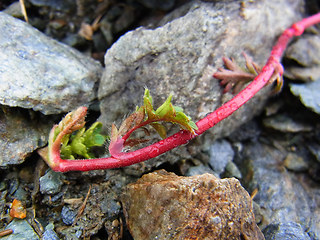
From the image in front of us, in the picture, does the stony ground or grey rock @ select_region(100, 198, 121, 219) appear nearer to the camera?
the stony ground

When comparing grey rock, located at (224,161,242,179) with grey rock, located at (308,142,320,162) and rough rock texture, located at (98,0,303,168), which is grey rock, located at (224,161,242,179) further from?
grey rock, located at (308,142,320,162)

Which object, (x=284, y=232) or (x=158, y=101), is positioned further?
(x=158, y=101)

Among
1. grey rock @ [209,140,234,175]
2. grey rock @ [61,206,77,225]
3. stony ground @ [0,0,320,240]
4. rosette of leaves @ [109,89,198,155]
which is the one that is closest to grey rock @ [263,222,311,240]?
stony ground @ [0,0,320,240]

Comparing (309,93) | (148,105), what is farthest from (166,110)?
(309,93)

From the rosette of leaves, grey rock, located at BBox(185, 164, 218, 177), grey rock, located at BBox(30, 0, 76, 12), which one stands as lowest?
grey rock, located at BBox(185, 164, 218, 177)

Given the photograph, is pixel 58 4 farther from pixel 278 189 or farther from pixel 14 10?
pixel 278 189
